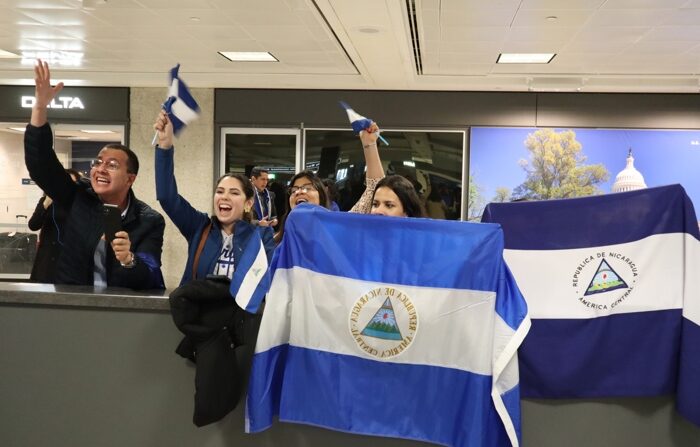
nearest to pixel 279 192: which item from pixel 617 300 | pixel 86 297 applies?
pixel 86 297

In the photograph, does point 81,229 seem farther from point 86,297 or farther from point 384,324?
point 384,324

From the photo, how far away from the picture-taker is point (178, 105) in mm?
2631

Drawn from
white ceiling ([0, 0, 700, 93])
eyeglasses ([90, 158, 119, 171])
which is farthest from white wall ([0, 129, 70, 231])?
eyeglasses ([90, 158, 119, 171])

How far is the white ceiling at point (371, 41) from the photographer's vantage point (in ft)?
19.4

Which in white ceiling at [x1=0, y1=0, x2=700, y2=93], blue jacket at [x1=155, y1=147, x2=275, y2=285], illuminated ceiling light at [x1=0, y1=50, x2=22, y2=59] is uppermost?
illuminated ceiling light at [x1=0, y1=50, x2=22, y2=59]

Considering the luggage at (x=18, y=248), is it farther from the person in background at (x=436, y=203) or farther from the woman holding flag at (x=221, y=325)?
the woman holding flag at (x=221, y=325)

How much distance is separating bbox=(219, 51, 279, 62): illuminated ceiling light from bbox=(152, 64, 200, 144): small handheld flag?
537 cm

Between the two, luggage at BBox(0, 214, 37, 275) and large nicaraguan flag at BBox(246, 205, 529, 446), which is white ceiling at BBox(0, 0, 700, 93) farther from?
large nicaraguan flag at BBox(246, 205, 529, 446)

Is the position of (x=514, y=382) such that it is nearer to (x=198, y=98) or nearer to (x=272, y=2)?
(x=272, y=2)

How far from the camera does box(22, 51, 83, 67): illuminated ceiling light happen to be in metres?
8.20

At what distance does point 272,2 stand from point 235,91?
4.38m

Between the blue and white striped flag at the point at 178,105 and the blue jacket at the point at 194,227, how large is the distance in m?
0.12

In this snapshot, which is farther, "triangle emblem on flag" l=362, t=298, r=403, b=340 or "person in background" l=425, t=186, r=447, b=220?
"person in background" l=425, t=186, r=447, b=220

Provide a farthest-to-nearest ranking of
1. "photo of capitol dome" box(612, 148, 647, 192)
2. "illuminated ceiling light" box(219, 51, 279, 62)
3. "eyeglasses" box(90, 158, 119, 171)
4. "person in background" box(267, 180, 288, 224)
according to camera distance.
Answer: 1. "person in background" box(267, 180, 288, 224)
2. "photo of capitol dome" box(612, 148, 647, 192)
3. "illuminated ceiling light" box(219, 51, 279, 62)
4. "eyeglasses" box(90, 158, 119, 171)
